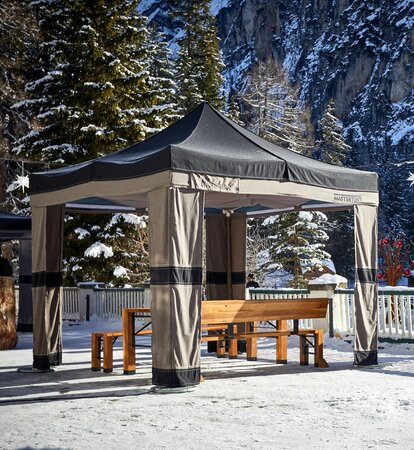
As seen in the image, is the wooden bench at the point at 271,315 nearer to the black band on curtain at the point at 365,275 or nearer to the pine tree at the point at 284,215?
the black band on curtain at the point at 365,275

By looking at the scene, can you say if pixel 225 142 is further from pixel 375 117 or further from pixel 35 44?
pixel 375 117

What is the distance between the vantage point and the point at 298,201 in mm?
13117

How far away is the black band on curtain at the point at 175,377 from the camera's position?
9320mm

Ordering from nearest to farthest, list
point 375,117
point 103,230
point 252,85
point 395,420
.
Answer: point 395,420, point 103,230, point 252,85, point 375,117

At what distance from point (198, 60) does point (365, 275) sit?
131ft

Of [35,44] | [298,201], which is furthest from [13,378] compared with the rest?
[35,44]

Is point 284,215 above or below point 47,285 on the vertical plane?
above

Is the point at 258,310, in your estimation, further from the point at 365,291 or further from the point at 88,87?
the point at 88,87

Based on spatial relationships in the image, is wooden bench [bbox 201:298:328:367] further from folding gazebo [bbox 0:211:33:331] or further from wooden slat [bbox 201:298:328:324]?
folding gazebo [bbox 0:211:33:331]

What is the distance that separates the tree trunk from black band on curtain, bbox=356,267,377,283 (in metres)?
7.50

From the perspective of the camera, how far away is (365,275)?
38.9 ft

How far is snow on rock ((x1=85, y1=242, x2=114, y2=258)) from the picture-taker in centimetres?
2608

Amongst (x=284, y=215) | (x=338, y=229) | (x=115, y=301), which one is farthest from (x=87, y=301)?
(x=338, y=229)

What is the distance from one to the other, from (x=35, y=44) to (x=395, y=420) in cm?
2685
